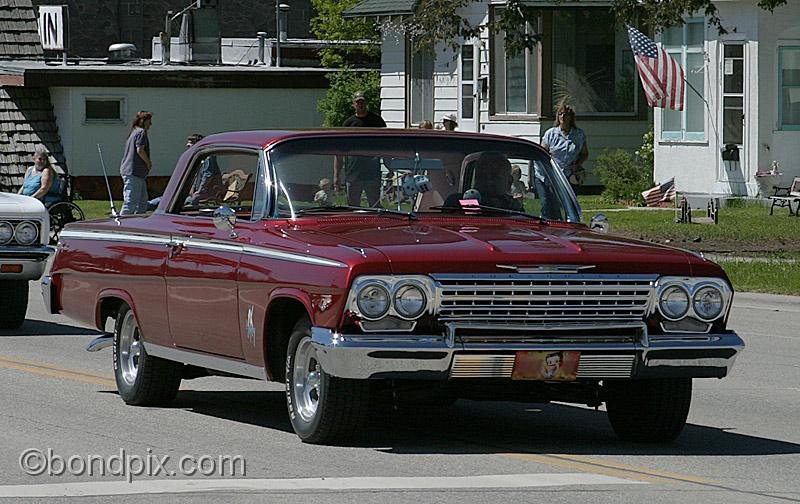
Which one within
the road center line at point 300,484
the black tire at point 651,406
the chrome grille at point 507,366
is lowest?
the road center line at point 300,484

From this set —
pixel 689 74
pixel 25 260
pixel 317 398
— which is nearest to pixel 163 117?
pixel 689 74

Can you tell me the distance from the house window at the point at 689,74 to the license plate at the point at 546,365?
24.7 m

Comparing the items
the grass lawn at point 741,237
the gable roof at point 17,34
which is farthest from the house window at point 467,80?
the gable roof at point 17,34

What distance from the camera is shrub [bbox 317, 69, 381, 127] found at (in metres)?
41.8

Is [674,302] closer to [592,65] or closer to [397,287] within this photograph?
[397,287]

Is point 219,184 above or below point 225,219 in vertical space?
above

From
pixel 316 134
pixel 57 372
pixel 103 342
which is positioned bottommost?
pixel 57 372

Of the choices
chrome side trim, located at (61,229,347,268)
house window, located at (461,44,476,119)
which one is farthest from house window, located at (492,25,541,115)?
chrome side trim, located at (61,229,347,268)

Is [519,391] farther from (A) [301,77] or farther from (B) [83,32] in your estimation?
(B) [83,32]

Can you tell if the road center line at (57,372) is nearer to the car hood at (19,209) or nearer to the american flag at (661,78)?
the car hood at (19,209)

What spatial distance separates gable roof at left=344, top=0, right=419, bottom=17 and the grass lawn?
27.0 feet

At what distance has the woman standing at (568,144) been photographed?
2347cm

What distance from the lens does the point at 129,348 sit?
36.2 feet

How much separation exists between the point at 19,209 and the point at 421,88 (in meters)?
25.4
